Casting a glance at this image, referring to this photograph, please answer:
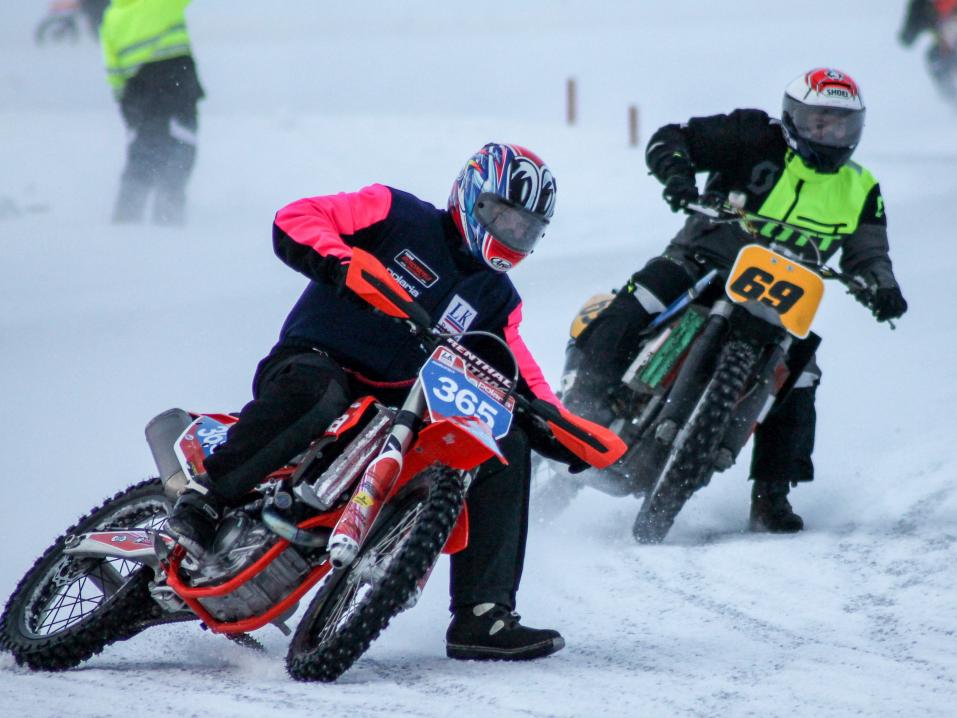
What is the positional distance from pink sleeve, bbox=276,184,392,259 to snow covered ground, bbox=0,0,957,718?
4.40ft

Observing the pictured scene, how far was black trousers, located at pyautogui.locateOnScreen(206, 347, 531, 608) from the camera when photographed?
15.5ft

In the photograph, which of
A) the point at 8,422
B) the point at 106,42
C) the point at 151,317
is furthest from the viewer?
the point at 106,42

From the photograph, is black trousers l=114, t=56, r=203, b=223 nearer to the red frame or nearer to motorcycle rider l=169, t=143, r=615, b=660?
motorcycle rider l=169, t=143, r=615, b=660

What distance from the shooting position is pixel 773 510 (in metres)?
6.79

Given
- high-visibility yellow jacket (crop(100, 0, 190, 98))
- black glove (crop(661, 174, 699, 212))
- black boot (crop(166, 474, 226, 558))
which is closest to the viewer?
black boot (crop(166, 474, 226, 558))

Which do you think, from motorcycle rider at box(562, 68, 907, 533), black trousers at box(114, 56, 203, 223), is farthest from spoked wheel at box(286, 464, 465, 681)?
black trousers at box(114, 56, 203, 223)

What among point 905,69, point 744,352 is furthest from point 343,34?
point 744,352

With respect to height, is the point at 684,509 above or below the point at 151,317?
below

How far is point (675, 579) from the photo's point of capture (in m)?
5.93

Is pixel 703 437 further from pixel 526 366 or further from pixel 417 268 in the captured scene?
pixel 417 268

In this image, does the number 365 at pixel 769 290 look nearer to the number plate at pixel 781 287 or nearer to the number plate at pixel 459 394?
the number plate at pixel 781 287

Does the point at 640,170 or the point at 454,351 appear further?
the point at 640,170

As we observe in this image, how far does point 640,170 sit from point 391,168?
2.67 metres

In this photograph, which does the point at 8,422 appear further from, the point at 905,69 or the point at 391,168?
the point at 905,69
